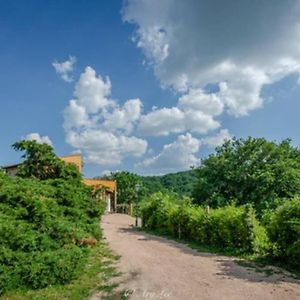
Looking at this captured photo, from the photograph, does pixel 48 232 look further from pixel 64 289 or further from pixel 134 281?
pixel 134 281

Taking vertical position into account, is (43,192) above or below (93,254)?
above

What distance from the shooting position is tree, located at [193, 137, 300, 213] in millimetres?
17203

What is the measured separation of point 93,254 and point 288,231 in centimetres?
569

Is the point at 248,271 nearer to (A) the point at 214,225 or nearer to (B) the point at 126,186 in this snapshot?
(A) the point at 214,225

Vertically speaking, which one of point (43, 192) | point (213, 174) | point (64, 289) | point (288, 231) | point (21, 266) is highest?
point (213, 174)

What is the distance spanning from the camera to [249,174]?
18281 millimetres

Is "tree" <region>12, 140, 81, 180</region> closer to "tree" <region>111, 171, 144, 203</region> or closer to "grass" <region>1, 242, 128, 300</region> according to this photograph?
"grass" <region>1, 242, 128, 300</region>

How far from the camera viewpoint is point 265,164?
731 inches

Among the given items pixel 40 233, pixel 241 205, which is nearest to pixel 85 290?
pixel 40 233

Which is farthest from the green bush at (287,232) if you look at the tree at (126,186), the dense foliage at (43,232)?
the tree at (126,186)

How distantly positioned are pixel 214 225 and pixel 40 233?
Answer: 21.6ft

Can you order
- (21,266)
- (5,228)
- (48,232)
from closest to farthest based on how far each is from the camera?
(21,266) < (5,228) < (48,232)

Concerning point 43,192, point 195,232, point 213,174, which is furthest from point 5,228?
point 213,174

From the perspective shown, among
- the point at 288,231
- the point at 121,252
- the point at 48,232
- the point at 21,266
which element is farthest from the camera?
the point at 121,252
